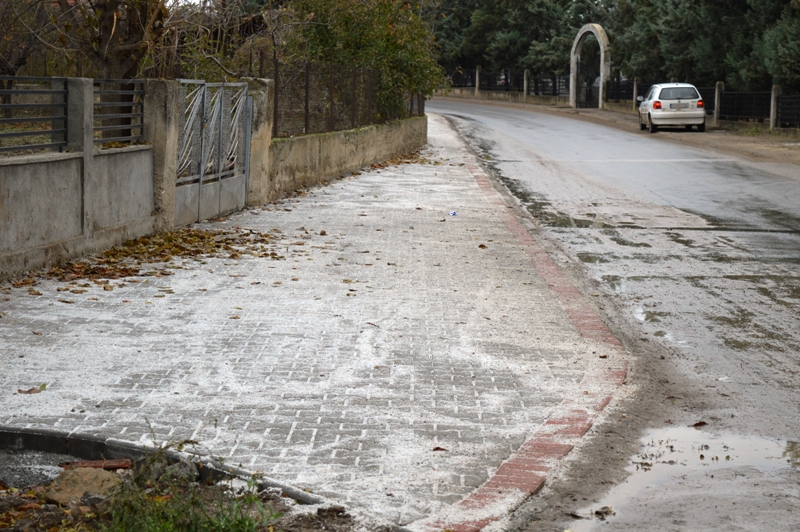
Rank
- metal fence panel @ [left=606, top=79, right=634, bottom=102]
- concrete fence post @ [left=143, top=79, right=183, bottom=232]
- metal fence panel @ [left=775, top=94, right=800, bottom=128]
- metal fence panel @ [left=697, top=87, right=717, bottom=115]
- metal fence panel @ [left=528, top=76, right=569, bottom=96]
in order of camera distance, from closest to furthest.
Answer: concrete fence post @ [left=143, top=79, right=183, bottom=232] → metal fence panel @ [left=775, top=94, right=800, bottom=128] → metal fence panel @ [left=697, top=87, right=717, bottom=115] → metal fence panel @ [left=606, top=79, right=634, bottom=102] → metal fence panel @ [left=528, top=76, right=569, bottom=96]

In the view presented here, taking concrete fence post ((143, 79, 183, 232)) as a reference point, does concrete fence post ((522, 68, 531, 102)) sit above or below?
above

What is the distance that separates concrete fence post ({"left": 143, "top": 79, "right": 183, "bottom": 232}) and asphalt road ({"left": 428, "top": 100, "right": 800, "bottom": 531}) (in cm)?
466

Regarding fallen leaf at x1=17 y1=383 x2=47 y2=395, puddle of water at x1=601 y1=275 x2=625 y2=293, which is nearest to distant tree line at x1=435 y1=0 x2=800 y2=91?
puddle of water at x1=601 y1=275 x2=625 y2=293

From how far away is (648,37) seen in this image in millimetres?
47125

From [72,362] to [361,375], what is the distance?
6.08ft

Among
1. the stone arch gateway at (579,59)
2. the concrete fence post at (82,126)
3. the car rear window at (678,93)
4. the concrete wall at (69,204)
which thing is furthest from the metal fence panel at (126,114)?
the stone arch gateway at (579,59)

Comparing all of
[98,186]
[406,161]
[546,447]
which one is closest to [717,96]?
[406,161]

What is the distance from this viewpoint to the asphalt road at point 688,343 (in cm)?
463

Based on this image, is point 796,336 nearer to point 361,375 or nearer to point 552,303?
point 552,303

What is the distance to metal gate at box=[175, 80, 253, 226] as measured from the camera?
12750 millimetres

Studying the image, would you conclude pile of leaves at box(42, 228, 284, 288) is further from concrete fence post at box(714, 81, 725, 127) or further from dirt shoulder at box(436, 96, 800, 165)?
concrete fence post at box(714, 81, 725, 127)

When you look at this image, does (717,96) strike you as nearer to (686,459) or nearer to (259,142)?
(259,142)

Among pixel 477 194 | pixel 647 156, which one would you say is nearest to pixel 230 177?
pixel 477 194

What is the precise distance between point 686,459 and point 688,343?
2.50 meters
